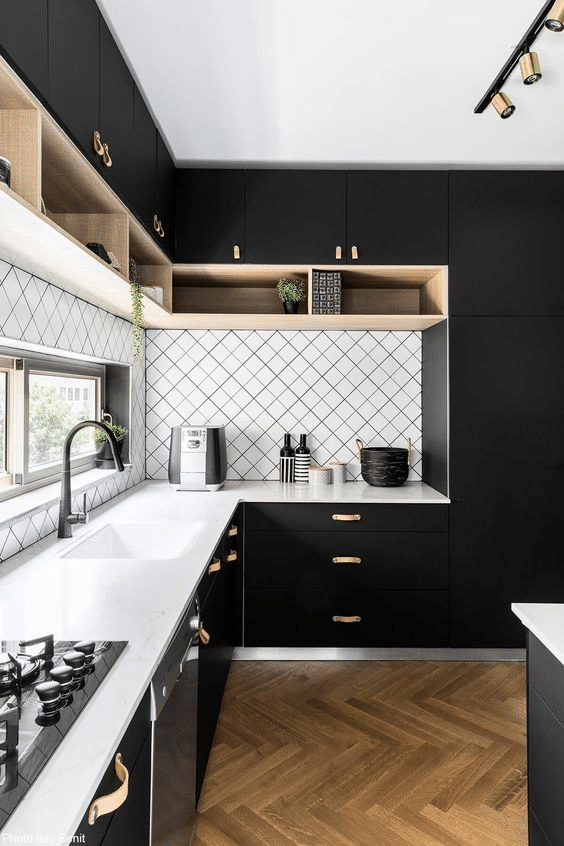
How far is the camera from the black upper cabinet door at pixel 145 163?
2.15m

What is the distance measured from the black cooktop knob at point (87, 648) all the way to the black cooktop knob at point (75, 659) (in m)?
0.01

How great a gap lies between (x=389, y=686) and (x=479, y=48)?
2.56 meters

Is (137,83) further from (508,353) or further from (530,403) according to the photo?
(530,403)

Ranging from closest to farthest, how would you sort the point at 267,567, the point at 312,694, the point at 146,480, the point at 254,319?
the point at 312,694
the point at 267,567
the point at 254,319
the point at 146,480

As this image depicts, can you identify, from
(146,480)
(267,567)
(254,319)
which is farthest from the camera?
(146,480)

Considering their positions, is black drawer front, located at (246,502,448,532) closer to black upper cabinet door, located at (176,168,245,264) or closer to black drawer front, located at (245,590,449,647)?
black drawer front, located at (245,590,449,647)

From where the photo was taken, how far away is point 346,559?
9.30 ft

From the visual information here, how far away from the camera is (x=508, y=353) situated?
2879 millimetres

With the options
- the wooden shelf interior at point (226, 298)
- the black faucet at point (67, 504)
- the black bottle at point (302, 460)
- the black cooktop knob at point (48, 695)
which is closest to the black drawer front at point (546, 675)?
the black cooktop knob at point (48, 695)

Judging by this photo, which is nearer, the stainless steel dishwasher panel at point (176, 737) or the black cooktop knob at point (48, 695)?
the black cooktop knob at point (48, 695)

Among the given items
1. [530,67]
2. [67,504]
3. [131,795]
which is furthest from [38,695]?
[530,67]

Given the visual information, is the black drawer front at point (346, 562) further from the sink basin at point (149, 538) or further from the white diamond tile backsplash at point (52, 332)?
the white diamond tile backsplash at point (52, 332)

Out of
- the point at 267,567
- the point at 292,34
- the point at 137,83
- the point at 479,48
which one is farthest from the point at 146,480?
the point at 479,48

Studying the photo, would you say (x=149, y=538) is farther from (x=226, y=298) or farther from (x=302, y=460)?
(x=226, y=298)
